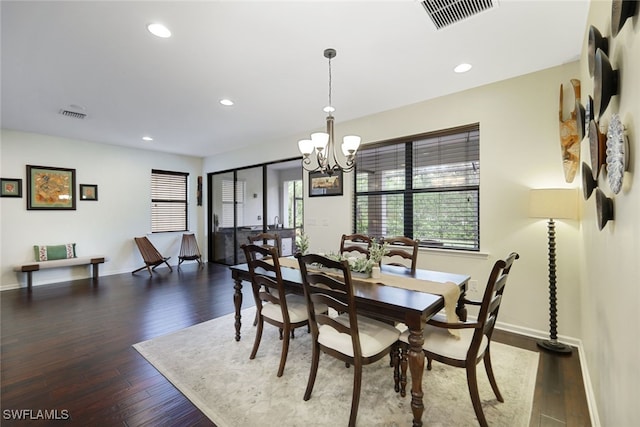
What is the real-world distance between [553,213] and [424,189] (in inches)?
56.7

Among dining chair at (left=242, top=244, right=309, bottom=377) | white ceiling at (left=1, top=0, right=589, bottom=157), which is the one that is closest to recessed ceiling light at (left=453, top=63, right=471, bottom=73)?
white ceiling at (left=1, top=0, right=589, bottom=157)

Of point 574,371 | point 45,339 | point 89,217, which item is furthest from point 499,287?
point 89,217

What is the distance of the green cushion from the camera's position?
5.12m

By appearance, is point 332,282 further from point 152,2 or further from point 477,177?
point 477,177

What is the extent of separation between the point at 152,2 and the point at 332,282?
2204 mm

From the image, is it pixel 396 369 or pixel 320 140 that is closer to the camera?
pixel 396 369

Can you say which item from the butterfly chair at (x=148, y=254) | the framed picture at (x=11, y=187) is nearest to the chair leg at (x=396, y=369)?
the butterfly chair at (x=148, y=254)

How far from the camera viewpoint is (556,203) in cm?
253

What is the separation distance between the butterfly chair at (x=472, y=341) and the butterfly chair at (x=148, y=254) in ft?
18.8

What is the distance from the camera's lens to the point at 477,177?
11.0 ft

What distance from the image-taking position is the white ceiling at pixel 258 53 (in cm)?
Result: 202

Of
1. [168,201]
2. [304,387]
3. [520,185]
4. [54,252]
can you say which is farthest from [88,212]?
[520,185]

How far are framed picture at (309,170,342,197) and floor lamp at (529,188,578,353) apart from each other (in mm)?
2562

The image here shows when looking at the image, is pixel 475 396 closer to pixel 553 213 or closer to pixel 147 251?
pixel 553 213
